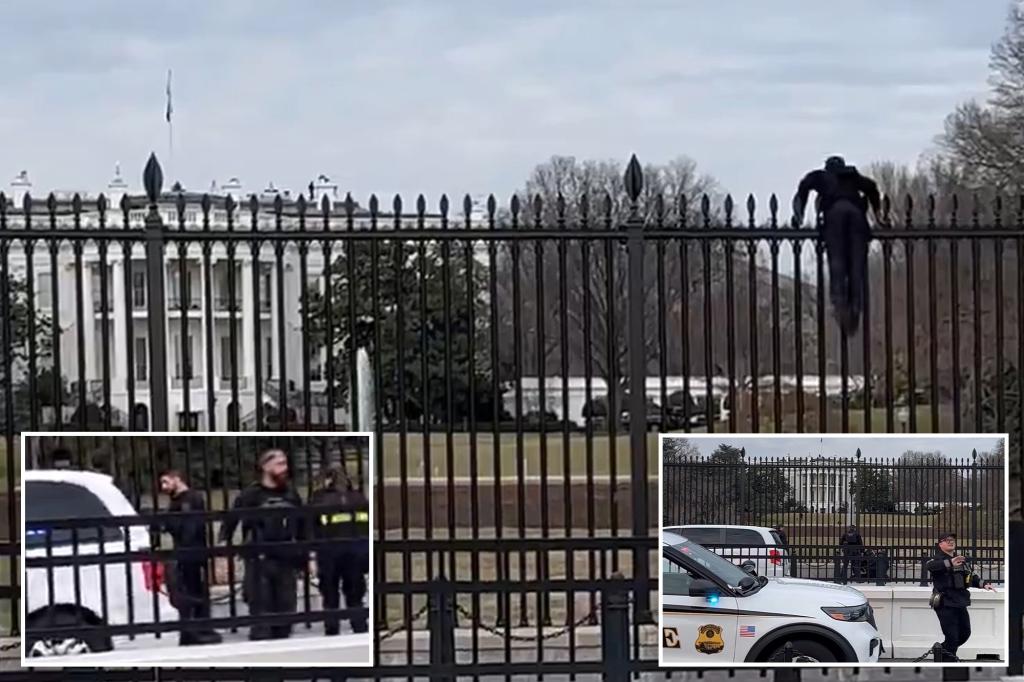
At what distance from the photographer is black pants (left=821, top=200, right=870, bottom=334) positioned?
6906mm

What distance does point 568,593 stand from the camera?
7.05m

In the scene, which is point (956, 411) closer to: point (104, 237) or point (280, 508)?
point (280, 508)

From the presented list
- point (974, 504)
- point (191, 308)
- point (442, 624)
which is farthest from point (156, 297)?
point (191, 308)

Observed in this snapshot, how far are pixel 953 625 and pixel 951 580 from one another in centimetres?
24

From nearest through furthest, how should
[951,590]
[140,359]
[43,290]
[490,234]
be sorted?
[951,590], [490,234], [140,359], [43,290]

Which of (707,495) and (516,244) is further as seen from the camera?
(516,244)

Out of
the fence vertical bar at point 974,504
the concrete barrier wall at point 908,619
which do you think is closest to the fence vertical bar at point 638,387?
the concrete barrier wall at point 908,619

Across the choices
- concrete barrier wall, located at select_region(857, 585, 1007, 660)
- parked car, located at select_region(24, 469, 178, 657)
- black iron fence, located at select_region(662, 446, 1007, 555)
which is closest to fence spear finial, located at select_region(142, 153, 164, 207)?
parked car, located at select_region(24, 469, 178, 657)

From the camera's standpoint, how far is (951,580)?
20.4ft

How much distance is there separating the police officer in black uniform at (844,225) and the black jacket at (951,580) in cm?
142

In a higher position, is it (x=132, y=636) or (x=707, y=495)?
(x=707, y=495)

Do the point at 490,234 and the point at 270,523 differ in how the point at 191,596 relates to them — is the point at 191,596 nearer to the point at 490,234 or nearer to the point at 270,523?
the point at 270,523

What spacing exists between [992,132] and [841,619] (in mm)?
16862

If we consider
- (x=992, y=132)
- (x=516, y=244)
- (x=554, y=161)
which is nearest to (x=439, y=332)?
(x=516, y=244)
